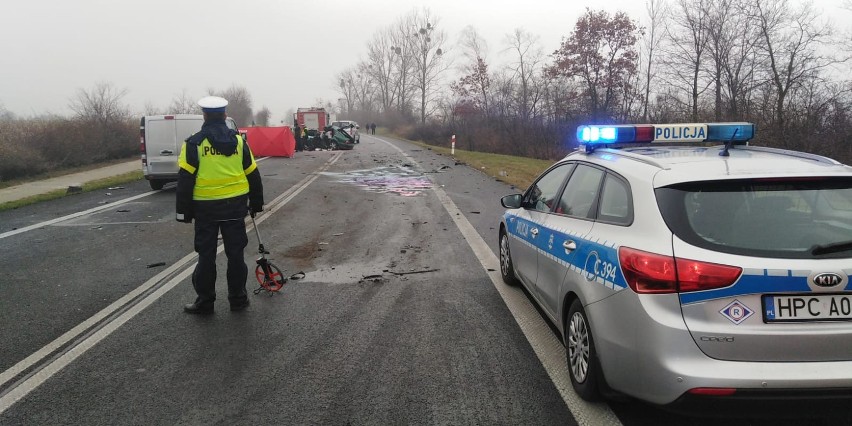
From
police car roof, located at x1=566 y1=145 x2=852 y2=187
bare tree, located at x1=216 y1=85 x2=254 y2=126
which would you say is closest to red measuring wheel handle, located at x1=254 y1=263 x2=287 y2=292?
police car roof, located at x1=566 y1=145 x2=852 y2=187

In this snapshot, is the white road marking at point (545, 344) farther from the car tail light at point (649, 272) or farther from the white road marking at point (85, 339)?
the white road marking at point (85, 339)

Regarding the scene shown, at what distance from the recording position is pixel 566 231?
3.73 meters

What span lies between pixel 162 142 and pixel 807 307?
14.0 metres

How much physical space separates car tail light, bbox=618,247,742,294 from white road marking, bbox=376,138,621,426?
855 millimetres

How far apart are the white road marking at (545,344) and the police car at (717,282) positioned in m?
0.09

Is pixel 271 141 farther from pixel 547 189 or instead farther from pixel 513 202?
pixel 547 189

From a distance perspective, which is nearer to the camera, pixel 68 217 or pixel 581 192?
pixel 581 192

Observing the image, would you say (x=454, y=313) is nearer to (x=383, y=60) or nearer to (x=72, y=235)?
(x=72, y=235)

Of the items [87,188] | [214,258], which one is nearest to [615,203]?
[214,258]

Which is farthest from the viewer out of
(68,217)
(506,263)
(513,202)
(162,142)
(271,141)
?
(271,141)

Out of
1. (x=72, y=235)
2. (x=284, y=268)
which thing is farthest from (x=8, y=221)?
(x=284, y=268)

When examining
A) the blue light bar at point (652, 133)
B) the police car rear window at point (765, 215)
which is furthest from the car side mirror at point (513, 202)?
the police car rear window at point (765, 215)

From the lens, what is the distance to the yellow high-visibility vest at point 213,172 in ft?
15.7

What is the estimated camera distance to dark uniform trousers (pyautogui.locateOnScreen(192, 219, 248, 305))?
16.1 ft
